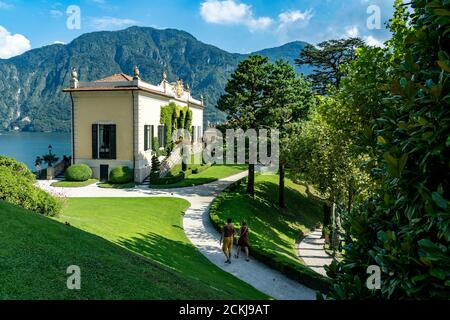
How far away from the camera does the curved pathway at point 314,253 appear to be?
20156mm

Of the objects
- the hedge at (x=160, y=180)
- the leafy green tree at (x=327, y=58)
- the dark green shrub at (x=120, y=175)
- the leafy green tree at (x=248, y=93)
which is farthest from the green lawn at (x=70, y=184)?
the leafy green tree at (x=327, y=58)

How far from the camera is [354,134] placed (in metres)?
15.7

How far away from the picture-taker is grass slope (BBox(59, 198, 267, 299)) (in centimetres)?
1116

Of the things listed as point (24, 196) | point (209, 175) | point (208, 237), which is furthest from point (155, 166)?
point (24, 196)

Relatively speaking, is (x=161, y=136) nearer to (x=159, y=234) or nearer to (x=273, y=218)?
(x=273, y=218)

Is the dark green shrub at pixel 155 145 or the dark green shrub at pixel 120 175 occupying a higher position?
the dark green shrub at pixel 155 145

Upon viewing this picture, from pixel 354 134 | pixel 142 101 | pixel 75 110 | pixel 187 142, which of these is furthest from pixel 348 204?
pixel 187 142

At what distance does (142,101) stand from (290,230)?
61.3 ft

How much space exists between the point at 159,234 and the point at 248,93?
1759 centimetres

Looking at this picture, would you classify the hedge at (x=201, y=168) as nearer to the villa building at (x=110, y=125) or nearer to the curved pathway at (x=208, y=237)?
the villa building at (x=110, y=125)

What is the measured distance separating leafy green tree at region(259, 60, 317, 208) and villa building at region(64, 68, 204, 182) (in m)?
12.3

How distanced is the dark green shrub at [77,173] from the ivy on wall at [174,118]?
10.5 metres

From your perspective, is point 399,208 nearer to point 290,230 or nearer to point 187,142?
point 290,230

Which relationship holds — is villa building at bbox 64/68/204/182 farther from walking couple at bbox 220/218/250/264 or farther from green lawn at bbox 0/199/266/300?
green lawn at bbox 0/199/266/300
